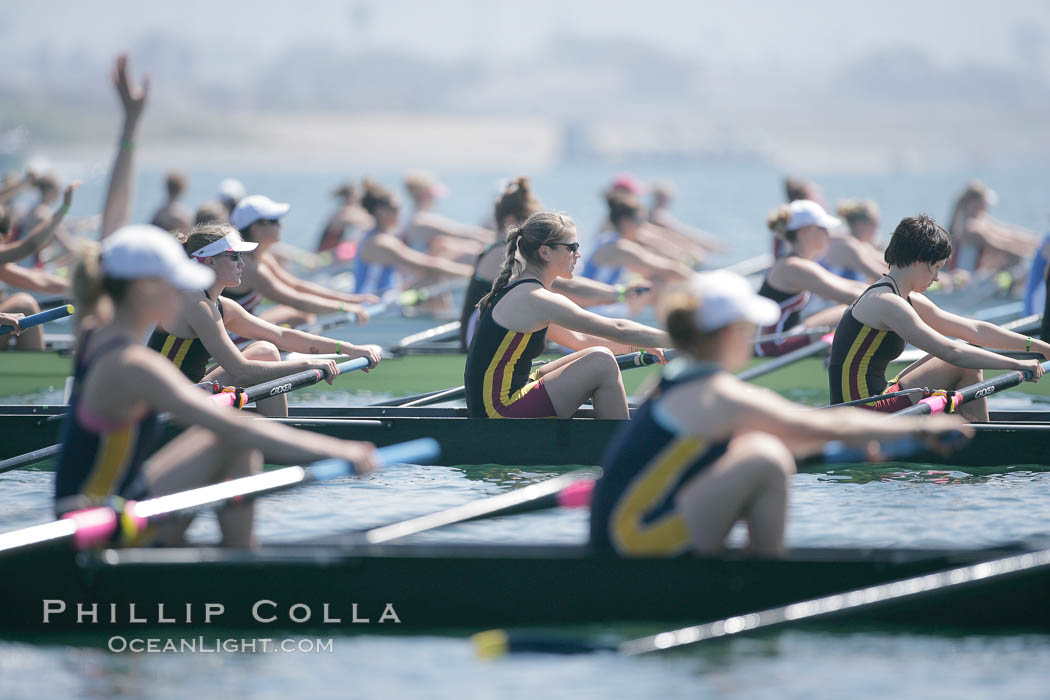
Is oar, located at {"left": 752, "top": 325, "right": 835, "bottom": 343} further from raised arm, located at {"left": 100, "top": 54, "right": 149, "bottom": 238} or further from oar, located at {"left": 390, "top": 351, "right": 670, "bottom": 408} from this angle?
raised arm, located at {"left": 100, "top": 54, "right": 149, "bottom": 238}

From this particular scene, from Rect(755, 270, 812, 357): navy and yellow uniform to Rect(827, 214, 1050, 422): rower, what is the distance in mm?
2454

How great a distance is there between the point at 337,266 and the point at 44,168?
4.78m

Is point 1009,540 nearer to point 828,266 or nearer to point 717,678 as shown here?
point 717,678

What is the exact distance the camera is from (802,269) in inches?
381

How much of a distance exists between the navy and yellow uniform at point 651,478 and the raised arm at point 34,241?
6.11m

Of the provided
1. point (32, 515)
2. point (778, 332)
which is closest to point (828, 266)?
point (778, 332)

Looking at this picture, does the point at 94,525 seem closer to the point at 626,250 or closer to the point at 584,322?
the point at 584,322

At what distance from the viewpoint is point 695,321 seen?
4.41 meters

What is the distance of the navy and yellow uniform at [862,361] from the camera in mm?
7488

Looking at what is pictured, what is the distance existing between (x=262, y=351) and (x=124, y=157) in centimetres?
259

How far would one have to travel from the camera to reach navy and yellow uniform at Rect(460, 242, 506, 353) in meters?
10.0

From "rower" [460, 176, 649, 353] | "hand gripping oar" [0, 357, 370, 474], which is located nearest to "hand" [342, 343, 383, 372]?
"hand gripping oar" [0, 357, 370, 474]

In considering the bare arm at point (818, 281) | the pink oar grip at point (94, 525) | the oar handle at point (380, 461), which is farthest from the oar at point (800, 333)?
the pink oar grip at point (94, 525)

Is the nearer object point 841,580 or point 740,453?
point 740,453
